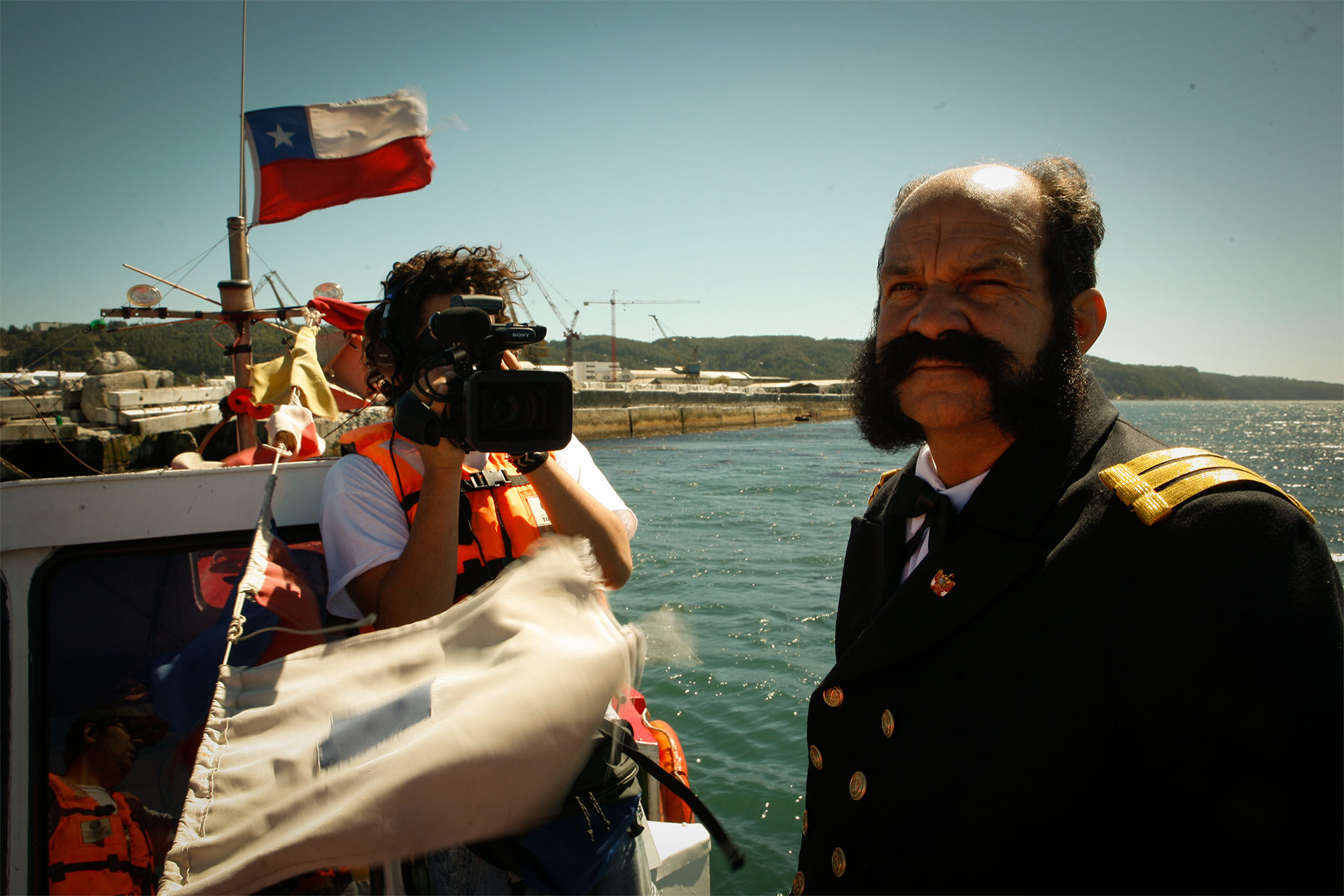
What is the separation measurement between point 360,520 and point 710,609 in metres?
7.98

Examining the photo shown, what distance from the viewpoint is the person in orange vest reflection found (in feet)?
6.18

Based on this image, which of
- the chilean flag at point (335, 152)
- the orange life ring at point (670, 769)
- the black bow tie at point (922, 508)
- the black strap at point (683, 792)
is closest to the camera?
the black strap at point (683, 792)

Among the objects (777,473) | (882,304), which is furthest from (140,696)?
(777,473)

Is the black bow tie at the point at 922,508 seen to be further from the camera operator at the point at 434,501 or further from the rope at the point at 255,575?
the rope at the point at 255,575

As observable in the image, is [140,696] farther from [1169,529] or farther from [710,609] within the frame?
[710,609]

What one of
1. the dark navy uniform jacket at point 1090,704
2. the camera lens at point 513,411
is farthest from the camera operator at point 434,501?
the dark navy uniform jacket at point 1090,704

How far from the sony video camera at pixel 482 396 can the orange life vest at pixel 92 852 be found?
4.44 feet

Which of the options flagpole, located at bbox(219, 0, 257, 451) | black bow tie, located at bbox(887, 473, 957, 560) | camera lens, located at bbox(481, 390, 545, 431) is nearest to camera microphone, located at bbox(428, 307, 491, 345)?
camera lens, located at bbox(481, 390, 545, 431)

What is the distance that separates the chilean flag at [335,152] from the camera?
7.54 meters

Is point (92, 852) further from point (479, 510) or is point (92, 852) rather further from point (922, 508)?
point (922, 508)

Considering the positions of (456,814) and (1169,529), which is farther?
(1169,529)

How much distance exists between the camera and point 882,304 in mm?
1660

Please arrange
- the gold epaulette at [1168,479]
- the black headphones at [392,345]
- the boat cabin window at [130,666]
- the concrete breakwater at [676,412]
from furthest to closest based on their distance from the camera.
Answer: the concrete breakwater at [676,412] → the black headphones at [392,345] → the boat cabin window at [130,666] → the gold epaulette at [1168,479]

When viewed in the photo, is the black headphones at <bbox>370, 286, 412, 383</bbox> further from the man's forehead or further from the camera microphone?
the man's forehead
